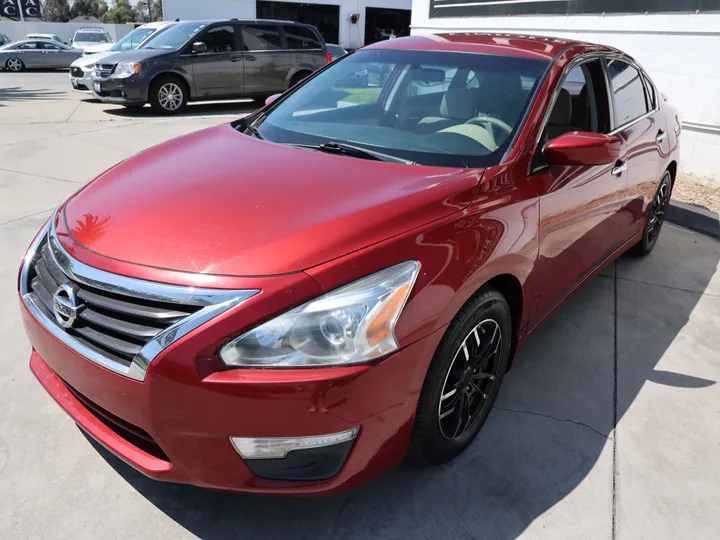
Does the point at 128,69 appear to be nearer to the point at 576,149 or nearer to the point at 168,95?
the point at 168,95

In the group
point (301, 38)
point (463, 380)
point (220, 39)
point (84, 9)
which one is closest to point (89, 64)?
point (220, 39)

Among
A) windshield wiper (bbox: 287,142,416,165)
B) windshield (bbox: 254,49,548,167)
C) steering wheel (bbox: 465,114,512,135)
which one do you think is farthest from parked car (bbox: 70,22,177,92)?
steering wheel (bbox: 465,114,512,135)

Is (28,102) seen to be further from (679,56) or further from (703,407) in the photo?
(703,407)

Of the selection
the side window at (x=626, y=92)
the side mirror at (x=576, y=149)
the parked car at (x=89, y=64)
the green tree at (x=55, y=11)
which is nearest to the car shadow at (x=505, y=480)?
the side mirror at (x=576, y=149)

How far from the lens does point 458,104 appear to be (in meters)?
3.08

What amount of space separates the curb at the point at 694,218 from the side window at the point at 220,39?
8.45m

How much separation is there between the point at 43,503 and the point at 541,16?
10273 mm

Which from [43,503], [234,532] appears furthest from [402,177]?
[43,503]

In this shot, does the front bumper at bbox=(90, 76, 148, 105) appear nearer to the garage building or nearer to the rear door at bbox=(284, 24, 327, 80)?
the rear door at bbox=(284, 24, 327, 80)

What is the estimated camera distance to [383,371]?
189 cm

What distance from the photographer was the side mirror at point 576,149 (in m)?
2.68

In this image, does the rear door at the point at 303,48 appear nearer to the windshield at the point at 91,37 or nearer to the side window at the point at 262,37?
the side window at the point at 262,37

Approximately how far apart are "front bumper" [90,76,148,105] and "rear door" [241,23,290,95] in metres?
2.06

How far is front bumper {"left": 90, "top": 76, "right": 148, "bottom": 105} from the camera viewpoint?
34.2 ft
